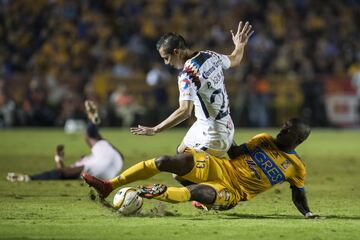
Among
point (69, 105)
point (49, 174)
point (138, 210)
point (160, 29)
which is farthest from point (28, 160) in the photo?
point (160, 29)

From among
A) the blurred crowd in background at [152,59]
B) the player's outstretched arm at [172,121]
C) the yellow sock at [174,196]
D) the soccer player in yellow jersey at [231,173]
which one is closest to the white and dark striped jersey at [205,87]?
the player's outstretched arm at [172,121]

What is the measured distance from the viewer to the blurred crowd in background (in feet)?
95.3

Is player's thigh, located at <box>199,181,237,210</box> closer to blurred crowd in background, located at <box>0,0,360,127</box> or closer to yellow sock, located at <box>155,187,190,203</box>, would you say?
yellow sock, located at <box>155,187,190,203</box>

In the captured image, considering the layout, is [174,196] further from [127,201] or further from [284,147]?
[284,147]

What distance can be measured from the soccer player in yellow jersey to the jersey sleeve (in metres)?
0.65

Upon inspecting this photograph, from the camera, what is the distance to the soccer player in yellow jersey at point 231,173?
9.13m

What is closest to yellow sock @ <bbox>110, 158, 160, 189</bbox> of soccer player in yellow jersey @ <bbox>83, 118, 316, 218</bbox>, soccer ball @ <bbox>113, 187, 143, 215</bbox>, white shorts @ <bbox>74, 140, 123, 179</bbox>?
soccer player in yellow jersey @ <bbox>83, 118, 316, 218</bbox>

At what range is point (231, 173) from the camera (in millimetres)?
9602

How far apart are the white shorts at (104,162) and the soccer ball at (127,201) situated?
3.97 meters

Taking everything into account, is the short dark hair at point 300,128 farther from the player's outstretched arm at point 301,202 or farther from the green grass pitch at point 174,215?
the green grass pitch at point 174,215

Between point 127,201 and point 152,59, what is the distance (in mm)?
20927

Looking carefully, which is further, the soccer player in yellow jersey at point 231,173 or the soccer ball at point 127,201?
the soccer ball at point 127,201

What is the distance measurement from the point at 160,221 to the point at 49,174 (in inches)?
193

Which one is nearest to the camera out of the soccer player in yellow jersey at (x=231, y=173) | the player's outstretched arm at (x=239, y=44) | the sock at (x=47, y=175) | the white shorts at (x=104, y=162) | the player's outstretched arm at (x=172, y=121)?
the player's outstretched arm at (x=172, y=121)
